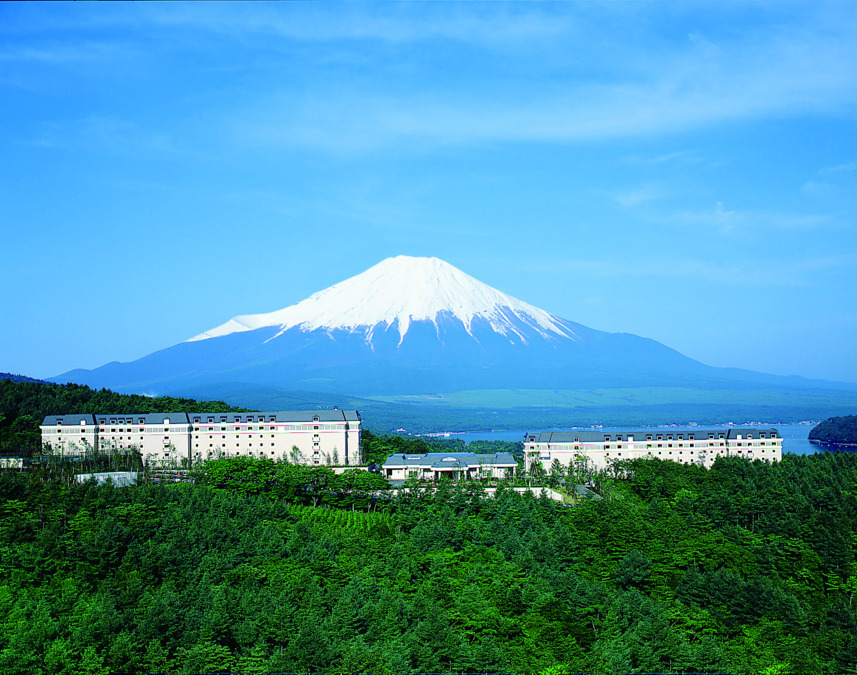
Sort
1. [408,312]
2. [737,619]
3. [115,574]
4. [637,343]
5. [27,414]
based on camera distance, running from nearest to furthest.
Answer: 1. [737,619]
2. [115,574]
3. [27,414]
4. [408,312]
5. [637,343]

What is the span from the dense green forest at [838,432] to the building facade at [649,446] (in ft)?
104

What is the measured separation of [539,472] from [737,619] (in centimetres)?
1596

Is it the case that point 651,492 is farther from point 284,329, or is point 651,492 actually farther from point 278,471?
point 284,329

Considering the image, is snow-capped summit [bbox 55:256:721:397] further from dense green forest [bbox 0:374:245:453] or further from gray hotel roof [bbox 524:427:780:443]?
gray hotel roof [bbox 524:427:780:443]

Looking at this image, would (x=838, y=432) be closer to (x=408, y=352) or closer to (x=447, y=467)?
(x=447, y=467)

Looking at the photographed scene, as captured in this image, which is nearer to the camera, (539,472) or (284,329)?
(539,472)

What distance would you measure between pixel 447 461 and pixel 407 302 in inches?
4710

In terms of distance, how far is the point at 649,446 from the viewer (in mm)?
38750

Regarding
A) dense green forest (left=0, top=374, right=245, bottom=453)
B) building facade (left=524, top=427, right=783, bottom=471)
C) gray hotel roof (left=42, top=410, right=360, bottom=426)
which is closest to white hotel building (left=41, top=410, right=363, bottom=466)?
gray hotel roof (left=42, top=410, right=360, bottom=426)

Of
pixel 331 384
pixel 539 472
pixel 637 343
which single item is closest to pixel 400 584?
pixel 539 472

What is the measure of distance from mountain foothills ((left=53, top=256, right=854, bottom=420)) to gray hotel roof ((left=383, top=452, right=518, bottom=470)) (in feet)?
300

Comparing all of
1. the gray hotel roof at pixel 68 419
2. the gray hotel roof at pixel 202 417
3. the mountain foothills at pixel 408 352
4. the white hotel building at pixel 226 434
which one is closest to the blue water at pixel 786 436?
the gray hotel roof at pixel 202 417

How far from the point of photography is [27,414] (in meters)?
39.0

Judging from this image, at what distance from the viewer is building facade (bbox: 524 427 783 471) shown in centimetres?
3816
